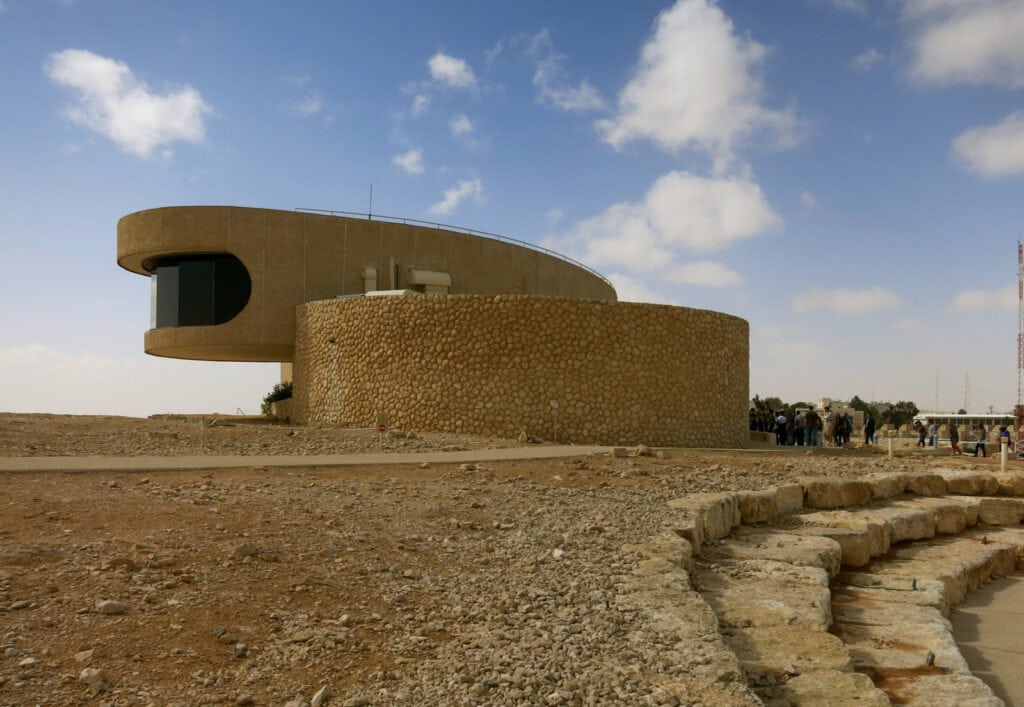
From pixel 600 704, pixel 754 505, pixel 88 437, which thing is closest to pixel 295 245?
pixel 88 437

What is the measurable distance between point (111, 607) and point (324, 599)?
1189mm

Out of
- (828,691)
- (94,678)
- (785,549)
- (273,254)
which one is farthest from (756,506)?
(273,254)

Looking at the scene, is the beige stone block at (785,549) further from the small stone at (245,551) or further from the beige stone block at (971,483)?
the beige stone block at (971,483)

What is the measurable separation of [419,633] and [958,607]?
738 cm

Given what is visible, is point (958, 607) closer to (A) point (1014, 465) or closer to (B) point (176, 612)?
(B) point (176, 612)

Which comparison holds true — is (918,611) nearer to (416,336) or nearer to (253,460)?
(253,460)

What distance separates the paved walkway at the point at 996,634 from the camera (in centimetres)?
635

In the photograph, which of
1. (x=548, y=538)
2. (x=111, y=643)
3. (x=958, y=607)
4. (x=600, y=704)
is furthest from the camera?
(x=958, y=607)

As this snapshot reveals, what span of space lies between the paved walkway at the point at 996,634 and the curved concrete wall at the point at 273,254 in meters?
18.1

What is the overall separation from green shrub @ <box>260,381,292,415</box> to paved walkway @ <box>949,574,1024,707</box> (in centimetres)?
2328

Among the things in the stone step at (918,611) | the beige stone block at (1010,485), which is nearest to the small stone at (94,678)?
the stone step at (918,611)

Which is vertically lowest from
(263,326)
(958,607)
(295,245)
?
(958,607)

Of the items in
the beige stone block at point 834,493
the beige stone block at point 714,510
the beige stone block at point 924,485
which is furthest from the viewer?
the beige stone block at point 924,485

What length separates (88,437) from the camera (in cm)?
1388
